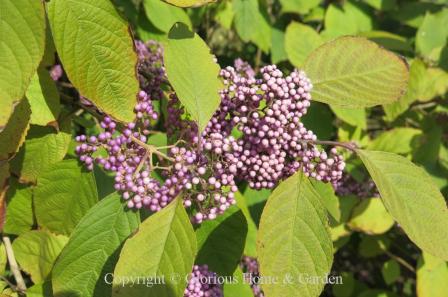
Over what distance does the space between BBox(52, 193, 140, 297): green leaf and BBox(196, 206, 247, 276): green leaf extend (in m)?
0.31

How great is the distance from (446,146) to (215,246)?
2.00 metres

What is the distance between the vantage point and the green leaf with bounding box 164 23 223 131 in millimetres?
1343

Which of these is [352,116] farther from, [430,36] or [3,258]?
[3,258]

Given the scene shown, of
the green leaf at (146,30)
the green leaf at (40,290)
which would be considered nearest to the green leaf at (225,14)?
the green leaf at (146,30)

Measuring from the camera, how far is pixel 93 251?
4.29ft

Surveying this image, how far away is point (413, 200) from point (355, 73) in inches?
17.8

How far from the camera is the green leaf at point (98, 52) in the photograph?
46.2 inches

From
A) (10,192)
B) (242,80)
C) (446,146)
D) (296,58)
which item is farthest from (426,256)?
(10,192)

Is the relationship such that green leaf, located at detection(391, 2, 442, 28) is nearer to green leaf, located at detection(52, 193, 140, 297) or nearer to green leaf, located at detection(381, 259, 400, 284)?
green leaf, located at detection(381, 259, 400, 284)

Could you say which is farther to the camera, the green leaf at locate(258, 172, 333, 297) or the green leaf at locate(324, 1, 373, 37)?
the green leaf at locate(324, 1, 373, 37)

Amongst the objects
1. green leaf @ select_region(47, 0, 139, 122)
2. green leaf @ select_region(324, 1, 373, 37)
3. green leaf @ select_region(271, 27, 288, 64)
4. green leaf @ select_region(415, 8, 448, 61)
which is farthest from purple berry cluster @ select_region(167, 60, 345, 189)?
green leaf @ select_region(415, 8, 448, 61)

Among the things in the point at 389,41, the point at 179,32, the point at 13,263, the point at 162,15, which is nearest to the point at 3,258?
the point at 13,263

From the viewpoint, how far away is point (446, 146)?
9.75 feet

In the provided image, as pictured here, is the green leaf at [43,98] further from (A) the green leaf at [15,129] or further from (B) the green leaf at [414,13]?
(B) the green leaf at [414,13]
